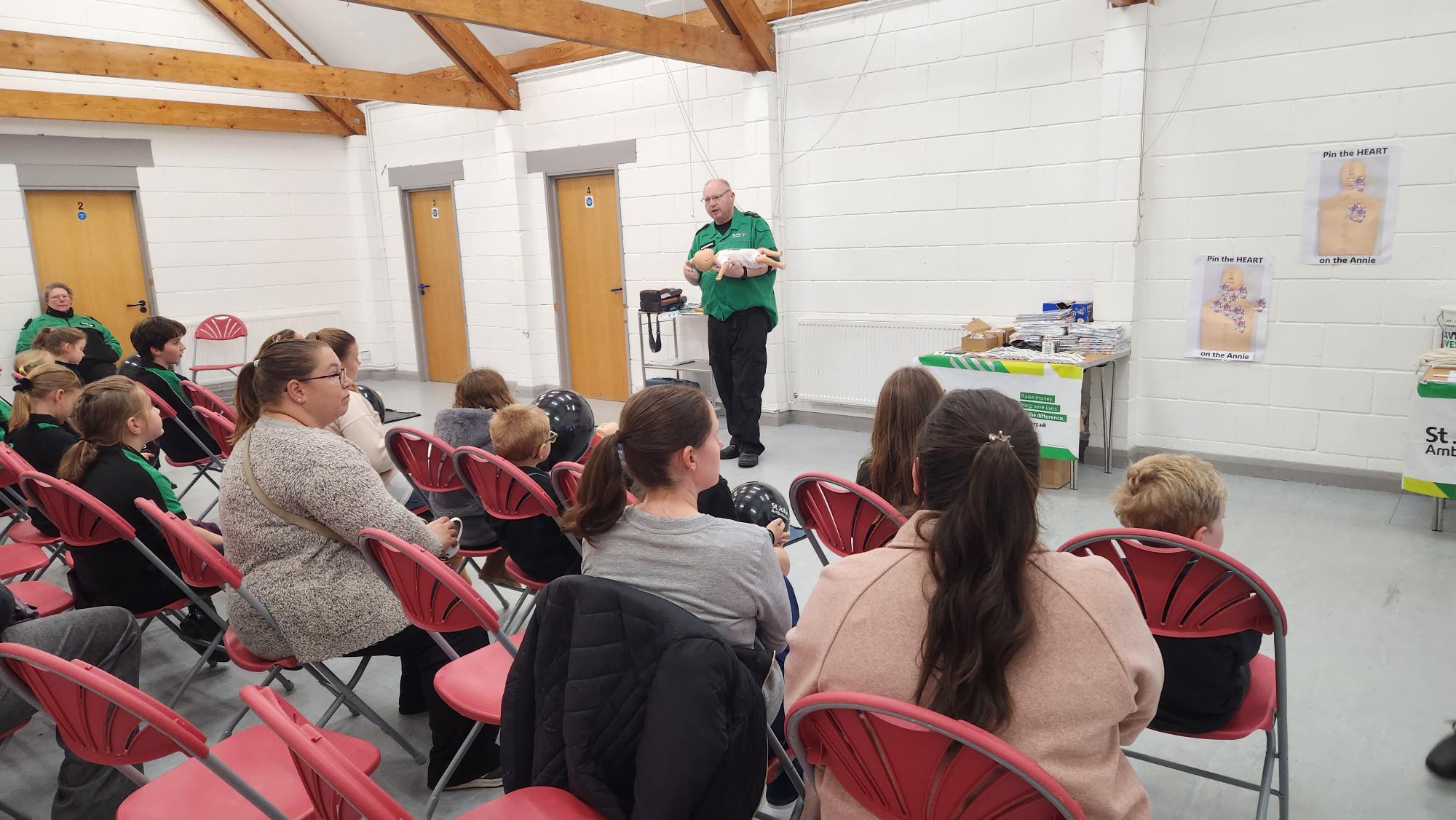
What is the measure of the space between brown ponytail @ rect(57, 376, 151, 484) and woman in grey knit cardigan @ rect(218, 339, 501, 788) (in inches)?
26.8

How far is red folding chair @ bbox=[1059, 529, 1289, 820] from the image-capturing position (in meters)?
1.57

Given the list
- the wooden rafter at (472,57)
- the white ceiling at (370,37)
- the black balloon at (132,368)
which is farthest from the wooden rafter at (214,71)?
the black balloon at (132,368)

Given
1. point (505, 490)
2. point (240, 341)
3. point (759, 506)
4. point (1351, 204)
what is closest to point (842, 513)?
point (759, 506)

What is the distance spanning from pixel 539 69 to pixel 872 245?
3367 mm

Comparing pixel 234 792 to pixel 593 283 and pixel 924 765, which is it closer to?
pixel 924 765

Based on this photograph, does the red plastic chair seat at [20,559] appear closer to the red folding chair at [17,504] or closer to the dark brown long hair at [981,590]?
the red folding chair at [17,504]

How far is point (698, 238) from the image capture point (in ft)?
18.1

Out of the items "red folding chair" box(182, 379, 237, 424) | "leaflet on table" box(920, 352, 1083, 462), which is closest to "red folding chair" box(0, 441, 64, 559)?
"red folding chair" box(182, 379, 237, 424)

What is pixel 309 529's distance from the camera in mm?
2096

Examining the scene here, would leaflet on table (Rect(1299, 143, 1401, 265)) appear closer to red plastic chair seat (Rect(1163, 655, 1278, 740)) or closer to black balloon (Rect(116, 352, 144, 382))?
red plastic chair seat (Rect(1163, 655, 1278, 740))

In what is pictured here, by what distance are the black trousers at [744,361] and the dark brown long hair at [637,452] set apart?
3691mm

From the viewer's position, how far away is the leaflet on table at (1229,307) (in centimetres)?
448

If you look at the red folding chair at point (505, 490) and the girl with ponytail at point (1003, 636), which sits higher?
the girl with ponytail at point (1003, 636)

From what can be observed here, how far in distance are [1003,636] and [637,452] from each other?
73 cm
